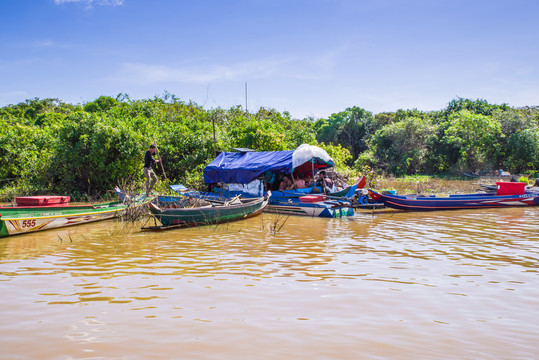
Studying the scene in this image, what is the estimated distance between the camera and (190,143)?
20.8 meters

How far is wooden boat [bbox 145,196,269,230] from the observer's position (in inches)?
396

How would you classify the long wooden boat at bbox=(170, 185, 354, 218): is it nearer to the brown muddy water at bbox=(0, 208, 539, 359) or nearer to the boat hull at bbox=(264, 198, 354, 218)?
the boat hull at bbox=(264, 198, 354, 218)

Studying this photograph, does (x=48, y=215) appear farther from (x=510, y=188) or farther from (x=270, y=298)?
(x=510, y=188)

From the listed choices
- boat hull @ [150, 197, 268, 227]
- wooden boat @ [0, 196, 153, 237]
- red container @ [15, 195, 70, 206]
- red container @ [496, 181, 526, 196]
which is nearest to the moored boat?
boat hull @ [150, 197, 268, 227]

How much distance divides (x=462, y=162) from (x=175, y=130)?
65.8 ft

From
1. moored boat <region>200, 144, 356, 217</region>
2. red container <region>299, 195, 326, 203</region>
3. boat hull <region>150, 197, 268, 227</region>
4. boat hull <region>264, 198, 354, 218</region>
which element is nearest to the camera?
boat hull <region>150, 197, 268, 227</region>

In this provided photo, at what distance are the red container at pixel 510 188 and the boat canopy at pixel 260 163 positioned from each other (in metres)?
6.86

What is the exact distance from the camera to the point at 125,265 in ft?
21.5

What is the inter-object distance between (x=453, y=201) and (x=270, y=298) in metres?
12.1

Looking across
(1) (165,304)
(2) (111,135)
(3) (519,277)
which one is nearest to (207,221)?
(1) (165,304)

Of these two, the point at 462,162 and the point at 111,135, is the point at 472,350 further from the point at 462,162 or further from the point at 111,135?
the point at 462,162

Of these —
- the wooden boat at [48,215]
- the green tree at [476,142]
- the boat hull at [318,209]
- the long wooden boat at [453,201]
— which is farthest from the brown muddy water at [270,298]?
the green tree at [476,142]

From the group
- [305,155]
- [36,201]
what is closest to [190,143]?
[305,155]

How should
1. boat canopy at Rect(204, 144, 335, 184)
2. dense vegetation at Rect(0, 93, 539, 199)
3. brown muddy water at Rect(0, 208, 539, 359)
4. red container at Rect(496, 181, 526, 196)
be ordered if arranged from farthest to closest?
dense vegetation at Rect(0, 93, 539, 199), red container at Rect(496, 181, 526, 196), boat canopy at Rect(204, 144, 335, 184), brown muddy water at Rect(0, 208, 539, 359)
